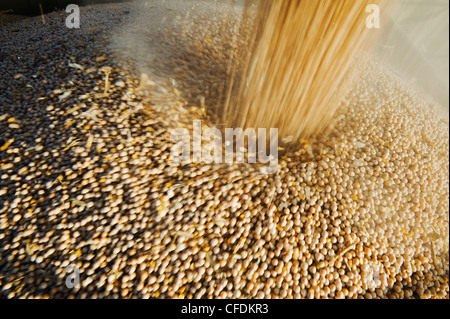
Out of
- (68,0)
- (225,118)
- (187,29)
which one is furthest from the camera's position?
(68,0)

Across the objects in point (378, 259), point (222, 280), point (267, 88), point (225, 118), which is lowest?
point (222, 280)

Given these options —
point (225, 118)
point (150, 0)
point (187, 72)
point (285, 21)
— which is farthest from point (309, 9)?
point (150, 0)

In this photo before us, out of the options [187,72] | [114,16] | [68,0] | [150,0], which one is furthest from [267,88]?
[68,0]

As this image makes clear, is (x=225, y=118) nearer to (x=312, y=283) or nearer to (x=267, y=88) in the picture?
(x=267, y=88)

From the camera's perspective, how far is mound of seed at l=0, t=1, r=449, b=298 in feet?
4.21

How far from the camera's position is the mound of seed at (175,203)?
1282 millimetres

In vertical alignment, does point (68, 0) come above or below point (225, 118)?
above

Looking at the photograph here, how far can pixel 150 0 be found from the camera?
3115 mm

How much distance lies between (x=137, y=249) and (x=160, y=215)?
210 millimetres

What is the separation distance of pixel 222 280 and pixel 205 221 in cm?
33

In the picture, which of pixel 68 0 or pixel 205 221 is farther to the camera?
pixel 68 0

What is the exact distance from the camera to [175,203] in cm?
147

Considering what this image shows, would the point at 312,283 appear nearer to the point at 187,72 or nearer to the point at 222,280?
the point at 222,280

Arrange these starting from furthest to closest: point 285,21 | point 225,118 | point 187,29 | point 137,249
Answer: point 187,29 → point 225,118 → point 285,21 → point 137,249
